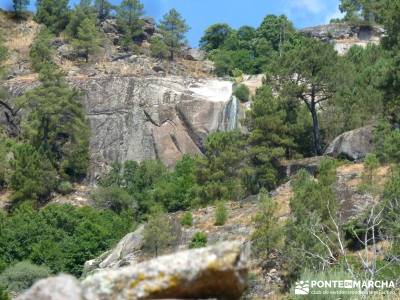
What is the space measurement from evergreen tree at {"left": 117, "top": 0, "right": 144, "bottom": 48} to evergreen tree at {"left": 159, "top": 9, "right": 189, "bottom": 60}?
3.03 meters

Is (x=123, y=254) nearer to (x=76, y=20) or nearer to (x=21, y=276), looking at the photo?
(x=21, y=276)

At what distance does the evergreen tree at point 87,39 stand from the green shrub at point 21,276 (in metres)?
30.6

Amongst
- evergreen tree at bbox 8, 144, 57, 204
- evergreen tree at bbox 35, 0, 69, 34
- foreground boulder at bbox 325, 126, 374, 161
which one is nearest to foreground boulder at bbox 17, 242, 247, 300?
foreground boulder at bbox 325, 126, 374, 161

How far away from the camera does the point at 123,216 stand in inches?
1823

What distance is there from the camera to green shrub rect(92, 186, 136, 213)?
48.2 meters

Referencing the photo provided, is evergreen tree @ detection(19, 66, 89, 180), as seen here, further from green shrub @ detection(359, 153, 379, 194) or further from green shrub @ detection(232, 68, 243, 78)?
green shrub @ detection(359, 153, 379, 194)

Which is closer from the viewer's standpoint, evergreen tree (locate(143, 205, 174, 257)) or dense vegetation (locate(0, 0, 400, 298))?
dense vegetation (locate(0, 0, 400, 298))

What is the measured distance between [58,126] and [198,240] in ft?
69.3

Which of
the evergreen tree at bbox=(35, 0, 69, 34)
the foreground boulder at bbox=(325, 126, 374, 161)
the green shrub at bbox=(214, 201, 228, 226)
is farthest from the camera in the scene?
the evergreen tree at bbox=(35, 0, 69, 34)

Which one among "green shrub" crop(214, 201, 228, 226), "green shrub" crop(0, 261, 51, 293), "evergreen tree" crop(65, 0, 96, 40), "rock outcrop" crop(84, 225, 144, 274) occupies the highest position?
"evergreen tree" crop(65, 0, 96, 40)

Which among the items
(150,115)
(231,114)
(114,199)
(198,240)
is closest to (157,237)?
(198,240)

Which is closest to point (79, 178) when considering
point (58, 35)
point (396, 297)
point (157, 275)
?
point (58, 35)

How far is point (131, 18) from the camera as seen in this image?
74.0 m

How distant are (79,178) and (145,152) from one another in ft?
18.0
